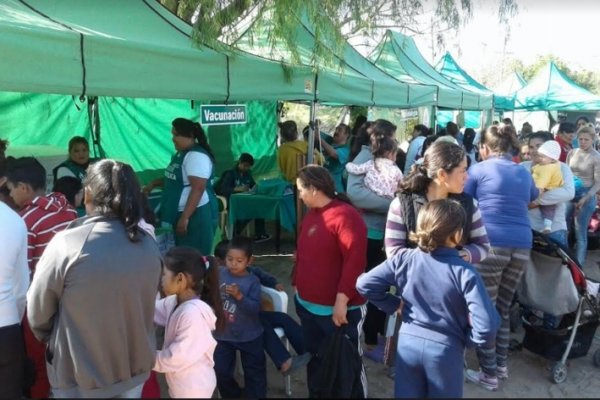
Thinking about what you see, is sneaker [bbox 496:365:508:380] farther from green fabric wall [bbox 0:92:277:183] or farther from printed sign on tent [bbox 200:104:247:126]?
green fabric wall [bbox 0:92:277:183]

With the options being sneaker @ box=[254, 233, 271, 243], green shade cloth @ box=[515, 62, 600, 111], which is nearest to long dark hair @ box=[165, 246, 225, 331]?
sneaker @ box=[254, 233, 271, 243]

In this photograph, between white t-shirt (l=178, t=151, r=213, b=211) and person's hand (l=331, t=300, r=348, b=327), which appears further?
white t-shirt (l=178, t=151, r=213, b=211)

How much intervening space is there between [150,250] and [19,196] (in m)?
1.14

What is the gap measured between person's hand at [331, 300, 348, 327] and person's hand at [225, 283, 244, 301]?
584 mm

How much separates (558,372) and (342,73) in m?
3.33

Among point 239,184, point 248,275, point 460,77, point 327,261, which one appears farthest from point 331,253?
point 460,77

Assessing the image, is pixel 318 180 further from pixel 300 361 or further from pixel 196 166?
pixel 196 166

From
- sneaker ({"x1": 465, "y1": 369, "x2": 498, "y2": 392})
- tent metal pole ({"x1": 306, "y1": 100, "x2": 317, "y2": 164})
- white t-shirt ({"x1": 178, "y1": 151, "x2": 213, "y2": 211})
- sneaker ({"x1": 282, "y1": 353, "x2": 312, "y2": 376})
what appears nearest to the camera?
sneaker ({"x1": 282, "y1": 353, "x2": 312, "y2": 376})

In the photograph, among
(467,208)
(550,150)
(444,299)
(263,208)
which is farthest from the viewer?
(263,208)

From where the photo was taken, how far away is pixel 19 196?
2732 millimetres

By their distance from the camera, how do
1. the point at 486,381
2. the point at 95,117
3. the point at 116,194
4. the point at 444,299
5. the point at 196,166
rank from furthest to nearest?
the point at 95,117, the point at 196,166, the point at 486,381, the point at 444,299, the point at 116,194

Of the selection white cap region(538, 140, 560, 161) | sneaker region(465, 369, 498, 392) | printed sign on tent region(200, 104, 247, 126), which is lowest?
sneaker region(465, 369, 498, 392)

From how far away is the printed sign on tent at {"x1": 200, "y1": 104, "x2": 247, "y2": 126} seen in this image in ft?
14.7

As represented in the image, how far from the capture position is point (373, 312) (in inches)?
159
